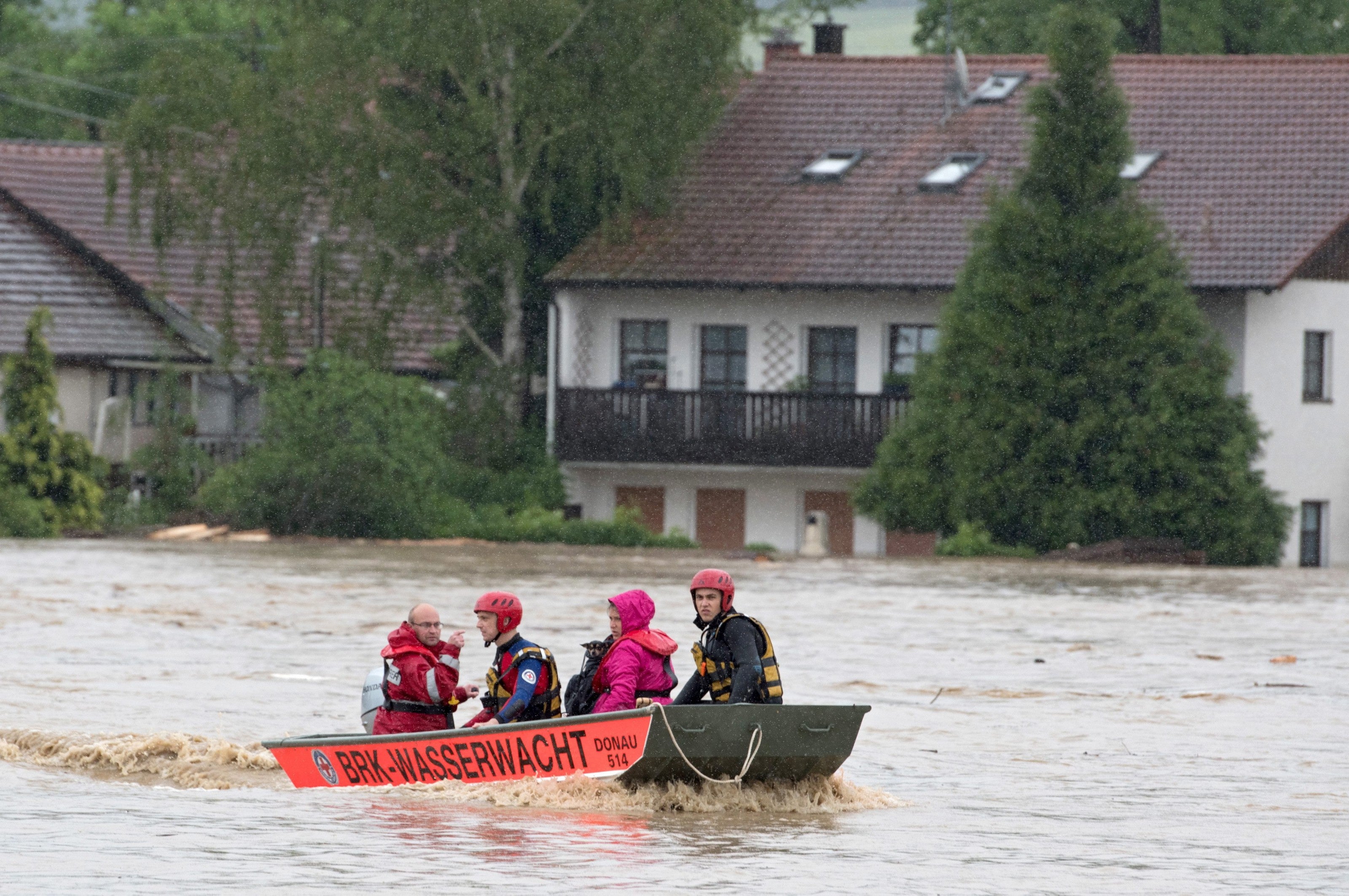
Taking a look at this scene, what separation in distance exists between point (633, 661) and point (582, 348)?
105ft

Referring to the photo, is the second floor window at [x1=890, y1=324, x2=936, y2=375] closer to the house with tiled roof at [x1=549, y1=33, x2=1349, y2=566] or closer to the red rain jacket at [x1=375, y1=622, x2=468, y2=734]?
the house with tiled roof at [x1=549, y1=33, x2=1349, y2=566]

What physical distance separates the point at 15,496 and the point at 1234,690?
24.7 meters

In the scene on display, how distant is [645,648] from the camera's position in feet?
45.1

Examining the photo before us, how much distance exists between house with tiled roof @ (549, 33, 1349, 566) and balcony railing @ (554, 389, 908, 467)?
0.12 feet

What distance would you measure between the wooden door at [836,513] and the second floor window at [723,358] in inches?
97.4

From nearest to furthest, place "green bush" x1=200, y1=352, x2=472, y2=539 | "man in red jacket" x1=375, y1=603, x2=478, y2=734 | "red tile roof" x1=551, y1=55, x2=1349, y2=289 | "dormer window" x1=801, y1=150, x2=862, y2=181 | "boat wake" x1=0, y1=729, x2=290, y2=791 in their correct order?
"man in red jacket" x1=375, y1=603, x2=478, y2=734
"boat wake" x1=0, y1=729, x2=290, y2=791
"green bush" x1=200, y1=352, x2=472, y2=539
"red tile roof" x1=551, y1=55, x2=1349, y2=289
"dormer window" x1=801, y1=150, x2=862, y2=181

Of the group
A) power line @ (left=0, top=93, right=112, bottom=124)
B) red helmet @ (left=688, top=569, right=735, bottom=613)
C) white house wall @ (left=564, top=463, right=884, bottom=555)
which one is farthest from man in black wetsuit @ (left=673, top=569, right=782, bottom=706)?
power line @ (left=0, top=93, right=112, bottom=124)

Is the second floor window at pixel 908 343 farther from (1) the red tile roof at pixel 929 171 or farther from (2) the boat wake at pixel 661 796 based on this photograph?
(2) the boat wake at pixel 661 796

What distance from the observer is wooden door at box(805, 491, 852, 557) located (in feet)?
147

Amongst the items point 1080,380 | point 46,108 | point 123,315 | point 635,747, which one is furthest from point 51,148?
point 635,747

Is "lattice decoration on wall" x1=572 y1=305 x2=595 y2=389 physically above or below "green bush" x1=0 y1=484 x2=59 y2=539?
above

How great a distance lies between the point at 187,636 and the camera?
77.6 ft

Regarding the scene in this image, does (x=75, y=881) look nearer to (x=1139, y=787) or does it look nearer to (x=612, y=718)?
(x=612, y=718)

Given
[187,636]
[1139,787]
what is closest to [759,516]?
[187,636]
